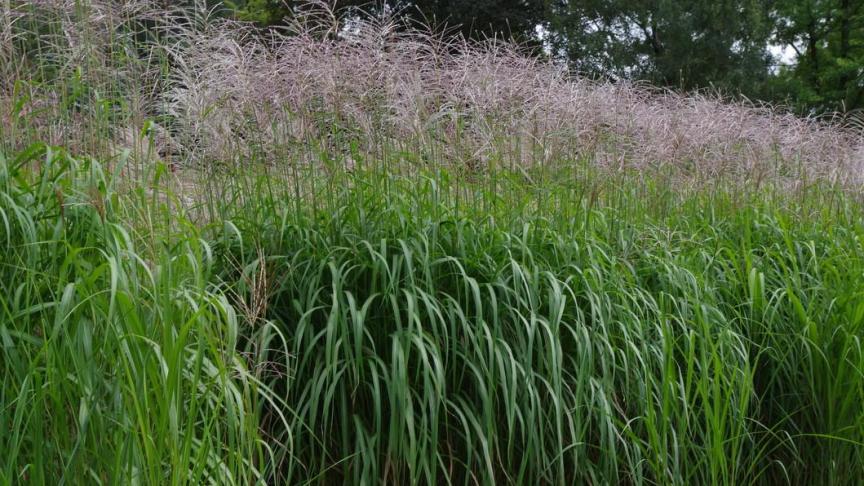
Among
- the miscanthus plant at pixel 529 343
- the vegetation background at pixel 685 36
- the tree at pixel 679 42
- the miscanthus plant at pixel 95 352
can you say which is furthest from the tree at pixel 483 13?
the miscanthus plant at pixel 95 352

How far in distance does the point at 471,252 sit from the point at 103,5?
5.49ft

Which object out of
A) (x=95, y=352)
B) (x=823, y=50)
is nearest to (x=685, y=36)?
(x=823, y=50)

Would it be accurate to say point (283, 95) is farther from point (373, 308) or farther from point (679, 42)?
point (679, 42)

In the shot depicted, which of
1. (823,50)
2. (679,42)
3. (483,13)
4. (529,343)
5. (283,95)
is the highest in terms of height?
(483,13)

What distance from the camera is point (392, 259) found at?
315 cm

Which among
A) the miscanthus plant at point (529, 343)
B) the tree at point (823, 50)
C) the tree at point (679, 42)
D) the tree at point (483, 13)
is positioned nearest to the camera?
the miscanthus plant at point (529, 343)

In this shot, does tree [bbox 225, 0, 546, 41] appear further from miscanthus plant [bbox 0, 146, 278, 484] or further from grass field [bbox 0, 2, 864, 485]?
miscanthus plant [bbox 0, 146, 278, 484]

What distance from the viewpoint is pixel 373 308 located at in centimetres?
306

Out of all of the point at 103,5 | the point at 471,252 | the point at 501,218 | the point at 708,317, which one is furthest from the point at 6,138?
the point at 708,317

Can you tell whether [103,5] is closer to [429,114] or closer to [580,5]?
[429,114]

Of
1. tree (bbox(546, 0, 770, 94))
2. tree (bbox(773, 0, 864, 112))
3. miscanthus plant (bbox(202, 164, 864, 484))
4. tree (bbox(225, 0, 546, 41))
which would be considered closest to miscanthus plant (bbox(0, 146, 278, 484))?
miscanthus plant (bbox(202, 164, 864, 484))

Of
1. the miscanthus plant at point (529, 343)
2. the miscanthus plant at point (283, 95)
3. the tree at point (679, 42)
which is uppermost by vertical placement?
the tree at point (679, 42)

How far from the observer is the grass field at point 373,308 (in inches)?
85.5

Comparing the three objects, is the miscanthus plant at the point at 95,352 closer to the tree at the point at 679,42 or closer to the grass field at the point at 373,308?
the grass field at the point at 373,308
